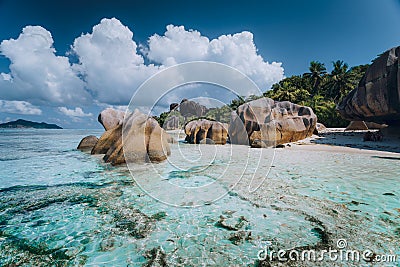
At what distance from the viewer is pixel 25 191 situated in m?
4.61

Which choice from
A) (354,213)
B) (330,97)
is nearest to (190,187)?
(354,213)

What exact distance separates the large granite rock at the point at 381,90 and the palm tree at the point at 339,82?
1015 inches

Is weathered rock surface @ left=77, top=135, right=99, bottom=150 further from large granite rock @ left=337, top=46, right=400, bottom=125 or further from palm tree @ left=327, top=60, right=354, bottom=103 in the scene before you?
palm tree @ left=327, top=60, right=354, bottom=103

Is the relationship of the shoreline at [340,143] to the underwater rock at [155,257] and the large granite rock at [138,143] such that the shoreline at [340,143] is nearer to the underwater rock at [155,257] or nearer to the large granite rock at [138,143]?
the large granite rock at [138,143]

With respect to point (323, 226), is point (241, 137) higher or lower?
higher

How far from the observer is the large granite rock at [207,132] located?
1697 centimetres

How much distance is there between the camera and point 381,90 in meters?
12.8

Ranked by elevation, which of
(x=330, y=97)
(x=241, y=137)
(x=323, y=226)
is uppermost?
(x=330, y=97)

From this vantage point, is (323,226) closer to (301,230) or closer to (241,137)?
(301,230)

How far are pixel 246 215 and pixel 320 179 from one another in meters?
3.29

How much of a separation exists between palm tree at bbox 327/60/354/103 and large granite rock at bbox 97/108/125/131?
126 ft
